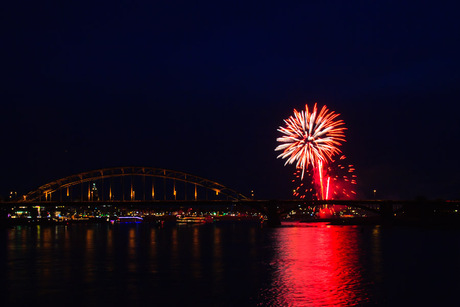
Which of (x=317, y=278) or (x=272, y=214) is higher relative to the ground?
(x=272, y=214)

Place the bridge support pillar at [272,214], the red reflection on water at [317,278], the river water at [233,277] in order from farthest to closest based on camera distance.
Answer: the bridge support pillar at [272,214], the river water at [233,277], the red reflection on water at [317,278]

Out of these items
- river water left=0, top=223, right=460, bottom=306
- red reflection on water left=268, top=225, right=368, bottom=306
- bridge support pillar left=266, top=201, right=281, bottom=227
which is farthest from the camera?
bridge support pillar left=266, top=201, right=281, bottom=227

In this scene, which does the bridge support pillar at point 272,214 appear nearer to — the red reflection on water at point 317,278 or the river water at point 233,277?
the river water at point 233,277

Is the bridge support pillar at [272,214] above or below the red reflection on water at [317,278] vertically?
above

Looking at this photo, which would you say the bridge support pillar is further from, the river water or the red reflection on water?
the red reflection on water

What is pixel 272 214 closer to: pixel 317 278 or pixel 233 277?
pixel 233 277

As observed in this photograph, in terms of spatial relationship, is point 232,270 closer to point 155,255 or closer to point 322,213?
point 155,255

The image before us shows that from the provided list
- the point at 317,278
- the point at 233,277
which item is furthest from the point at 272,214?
the point at 317,278

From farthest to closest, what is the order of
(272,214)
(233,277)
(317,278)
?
1. (272,214)
2. (233,277)
3. (317,278)

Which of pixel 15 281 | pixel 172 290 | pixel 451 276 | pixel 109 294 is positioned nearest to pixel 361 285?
pixel 451 276

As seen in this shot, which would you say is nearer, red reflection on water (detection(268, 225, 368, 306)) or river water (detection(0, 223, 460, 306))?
red reflection on water (detection(268, 225, 368, 306))

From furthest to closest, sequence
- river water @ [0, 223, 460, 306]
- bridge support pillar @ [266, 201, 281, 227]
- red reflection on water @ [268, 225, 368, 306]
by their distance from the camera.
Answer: bridge support pillar @ [266, 201, 281, 227]
river water @ [0, 223, 460, 306]
red reflection on water @ [268, 225, 368, 306]

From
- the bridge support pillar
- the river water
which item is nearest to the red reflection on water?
the river water

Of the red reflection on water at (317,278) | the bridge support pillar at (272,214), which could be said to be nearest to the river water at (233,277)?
the red reflection on water at (317,278)
